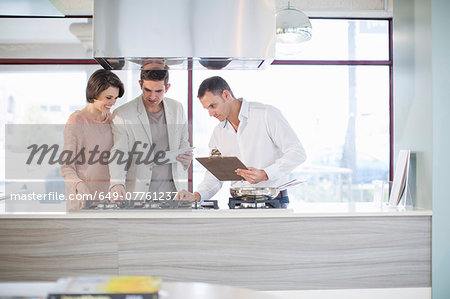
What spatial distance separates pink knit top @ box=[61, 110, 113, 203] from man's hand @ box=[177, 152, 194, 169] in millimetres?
460

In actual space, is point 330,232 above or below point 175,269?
above

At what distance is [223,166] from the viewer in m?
2.83

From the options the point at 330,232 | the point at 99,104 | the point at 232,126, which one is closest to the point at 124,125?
the point at 99,104

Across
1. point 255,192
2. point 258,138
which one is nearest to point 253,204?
point 255,192

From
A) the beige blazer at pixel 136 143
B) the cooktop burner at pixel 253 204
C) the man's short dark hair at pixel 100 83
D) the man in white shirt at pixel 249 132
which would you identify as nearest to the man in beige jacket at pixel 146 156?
the beige blazer at pixel 136 143

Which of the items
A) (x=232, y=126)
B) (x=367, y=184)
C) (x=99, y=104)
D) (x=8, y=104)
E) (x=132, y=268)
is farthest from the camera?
(x=367, y=184)

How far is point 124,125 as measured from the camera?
2.87 m

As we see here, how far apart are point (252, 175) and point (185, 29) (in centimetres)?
108

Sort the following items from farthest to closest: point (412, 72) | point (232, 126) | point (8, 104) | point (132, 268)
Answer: point (8, 104), point (232, 126), point (412, 72), point (132, 268)

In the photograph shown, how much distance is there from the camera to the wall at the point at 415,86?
9.70ft

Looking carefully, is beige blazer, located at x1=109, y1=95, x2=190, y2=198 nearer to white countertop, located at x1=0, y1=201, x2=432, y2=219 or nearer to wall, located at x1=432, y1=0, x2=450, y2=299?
white countertop, located at x1=0, y1=201, x2=432, y2=219

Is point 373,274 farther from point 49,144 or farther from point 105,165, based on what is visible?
point 49,144

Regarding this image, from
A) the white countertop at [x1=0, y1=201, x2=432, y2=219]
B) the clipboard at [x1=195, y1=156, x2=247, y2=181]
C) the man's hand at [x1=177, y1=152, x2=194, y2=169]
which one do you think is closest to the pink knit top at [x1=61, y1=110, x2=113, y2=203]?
the white countertop at [x1=0, y1=201, x2=432, y2=219]

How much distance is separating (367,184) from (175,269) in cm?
296
